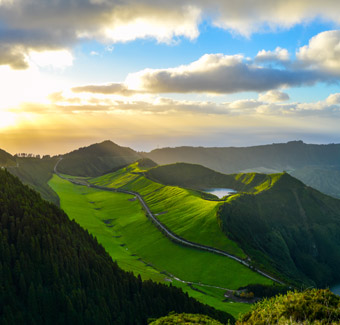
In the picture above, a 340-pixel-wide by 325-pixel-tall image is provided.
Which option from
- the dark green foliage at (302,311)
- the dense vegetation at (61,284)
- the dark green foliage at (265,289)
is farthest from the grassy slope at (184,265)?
the dark green foliage at (302,311)

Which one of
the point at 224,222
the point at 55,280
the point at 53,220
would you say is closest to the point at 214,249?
the point at 224,222

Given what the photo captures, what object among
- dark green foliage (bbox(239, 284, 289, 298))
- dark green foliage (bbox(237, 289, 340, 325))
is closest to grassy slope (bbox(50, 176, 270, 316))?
dark green foliage (bbox(239, 284, 289, 298))

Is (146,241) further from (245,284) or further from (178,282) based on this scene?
(245,284)

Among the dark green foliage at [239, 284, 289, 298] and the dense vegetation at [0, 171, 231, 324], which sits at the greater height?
the dense vegetation at [0, 171, 231, 324]

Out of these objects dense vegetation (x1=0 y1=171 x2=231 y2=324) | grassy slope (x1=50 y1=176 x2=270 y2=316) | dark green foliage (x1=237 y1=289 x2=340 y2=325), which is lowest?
grassy slope (x1=50 y1=176 x2=270 y2=316)

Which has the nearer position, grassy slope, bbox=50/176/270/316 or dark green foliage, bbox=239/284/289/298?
dark green foliage, bbox=239/284/289/298

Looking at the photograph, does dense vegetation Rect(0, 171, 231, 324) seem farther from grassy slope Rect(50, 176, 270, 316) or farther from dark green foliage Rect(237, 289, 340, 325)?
dark green foliage Rect(237, 289, 340, 325)

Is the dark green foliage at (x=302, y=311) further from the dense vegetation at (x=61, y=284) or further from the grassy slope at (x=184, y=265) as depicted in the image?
the grassy slope at (x=184, y=265)
